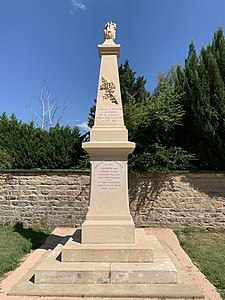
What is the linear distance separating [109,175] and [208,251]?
301 centimetres

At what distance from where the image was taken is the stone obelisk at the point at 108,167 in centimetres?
474

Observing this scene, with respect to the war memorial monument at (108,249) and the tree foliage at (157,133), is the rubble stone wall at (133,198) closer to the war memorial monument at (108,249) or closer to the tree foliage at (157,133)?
the tree foliage at (157,133)

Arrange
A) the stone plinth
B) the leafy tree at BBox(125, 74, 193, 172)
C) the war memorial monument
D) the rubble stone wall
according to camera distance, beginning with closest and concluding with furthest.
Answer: the war memorial monument
the stone plinth
the rubble stone wall
the leafy tree at BBox(125, 74, 193, 172)

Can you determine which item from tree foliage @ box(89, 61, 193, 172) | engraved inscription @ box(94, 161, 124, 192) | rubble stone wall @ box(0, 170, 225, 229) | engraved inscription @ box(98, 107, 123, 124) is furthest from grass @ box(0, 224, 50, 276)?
tree foliage @ box(89, 61, 193, 172)

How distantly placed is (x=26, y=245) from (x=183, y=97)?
20.6 ft

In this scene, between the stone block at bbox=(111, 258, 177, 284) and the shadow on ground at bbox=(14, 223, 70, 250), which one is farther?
the shadow on ground at bbox=(14, 223, 70, 250)

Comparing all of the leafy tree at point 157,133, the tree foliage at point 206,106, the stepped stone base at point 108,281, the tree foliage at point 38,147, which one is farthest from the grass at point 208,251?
the tree foliage at point 38,147

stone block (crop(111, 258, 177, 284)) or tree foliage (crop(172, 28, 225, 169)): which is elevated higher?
tree foliage (crop(172, 28, 225, 169))

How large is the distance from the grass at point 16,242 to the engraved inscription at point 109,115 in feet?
10.3

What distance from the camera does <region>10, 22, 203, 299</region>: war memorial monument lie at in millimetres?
3738

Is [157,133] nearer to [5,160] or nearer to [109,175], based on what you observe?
[109,175]

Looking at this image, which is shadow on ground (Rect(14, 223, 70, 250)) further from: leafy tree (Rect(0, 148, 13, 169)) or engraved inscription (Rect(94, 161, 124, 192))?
leafy tree (Rect(0, 148, 13, 169))

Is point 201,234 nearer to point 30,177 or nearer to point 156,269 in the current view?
point 156,269

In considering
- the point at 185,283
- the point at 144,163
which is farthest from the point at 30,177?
the point at 185,283
